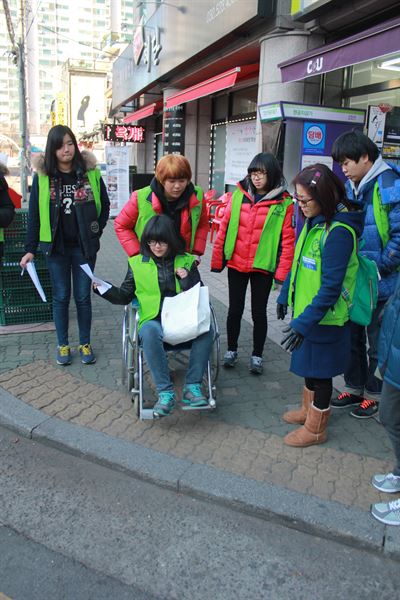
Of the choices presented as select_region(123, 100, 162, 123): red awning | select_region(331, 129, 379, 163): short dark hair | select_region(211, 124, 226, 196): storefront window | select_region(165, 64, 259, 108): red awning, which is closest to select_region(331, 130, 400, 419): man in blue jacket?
select_region(331, 129, 379, 163): short dark hair

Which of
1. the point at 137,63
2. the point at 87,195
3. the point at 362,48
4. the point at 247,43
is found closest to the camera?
the point at 87,195

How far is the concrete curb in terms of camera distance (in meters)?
2.48

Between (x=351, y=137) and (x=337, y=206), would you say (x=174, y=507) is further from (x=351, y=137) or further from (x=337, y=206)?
(x=351, y=137)

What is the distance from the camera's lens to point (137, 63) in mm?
15781

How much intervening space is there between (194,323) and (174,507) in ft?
3.62

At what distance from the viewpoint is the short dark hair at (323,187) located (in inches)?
108

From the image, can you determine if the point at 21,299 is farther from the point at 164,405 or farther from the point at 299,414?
the point at 299,414

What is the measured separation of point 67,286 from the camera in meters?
4.30

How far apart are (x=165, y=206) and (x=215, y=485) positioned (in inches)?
77.2

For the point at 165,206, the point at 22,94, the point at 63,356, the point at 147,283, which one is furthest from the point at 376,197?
the point at 22,94

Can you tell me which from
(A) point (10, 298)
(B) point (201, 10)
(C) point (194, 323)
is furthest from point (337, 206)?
(B) point (201, 10)

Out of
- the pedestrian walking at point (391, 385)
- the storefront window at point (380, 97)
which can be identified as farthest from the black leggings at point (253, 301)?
the storefront window at point (380, 97)

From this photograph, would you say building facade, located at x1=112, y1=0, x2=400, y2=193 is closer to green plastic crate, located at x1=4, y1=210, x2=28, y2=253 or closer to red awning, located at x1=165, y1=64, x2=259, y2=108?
red awning, located at x1=165, y1=64, x2=259, y2=108

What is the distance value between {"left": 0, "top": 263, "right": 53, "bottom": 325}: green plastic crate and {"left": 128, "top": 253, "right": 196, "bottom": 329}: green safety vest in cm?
209
